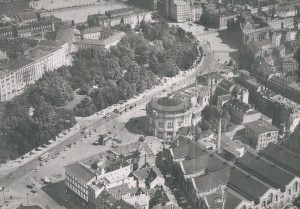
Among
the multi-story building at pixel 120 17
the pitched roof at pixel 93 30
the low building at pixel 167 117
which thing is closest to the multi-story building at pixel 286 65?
the low building at pixel 167 117

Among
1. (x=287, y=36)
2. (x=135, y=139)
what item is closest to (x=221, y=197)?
(x=135, y=139)

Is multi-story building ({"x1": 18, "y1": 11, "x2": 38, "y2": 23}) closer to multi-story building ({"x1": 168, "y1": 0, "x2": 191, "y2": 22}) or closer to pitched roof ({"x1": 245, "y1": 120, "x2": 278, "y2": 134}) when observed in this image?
multi-story building ({"x1": 168, "y1": 0, "x2": 191, "y2": 22})

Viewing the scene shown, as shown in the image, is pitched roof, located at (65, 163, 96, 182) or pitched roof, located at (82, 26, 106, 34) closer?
pitched roof, located at (65, 163, 96, 182)

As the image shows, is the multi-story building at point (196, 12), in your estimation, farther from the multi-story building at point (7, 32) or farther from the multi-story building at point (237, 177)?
the multi-story building at point (237, 177)

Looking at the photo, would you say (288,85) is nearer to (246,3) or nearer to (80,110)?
(80,110)

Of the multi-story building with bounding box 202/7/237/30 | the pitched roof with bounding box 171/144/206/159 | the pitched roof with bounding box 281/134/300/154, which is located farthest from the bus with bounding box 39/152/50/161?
the multi-story building with bounding box 202/7/237/30

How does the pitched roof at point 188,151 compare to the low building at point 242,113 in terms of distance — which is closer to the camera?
the pitched roof at point 188,151
